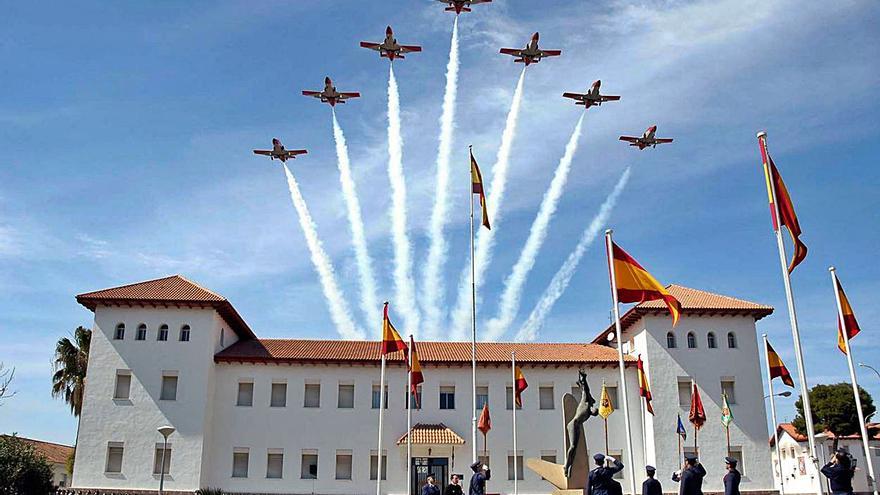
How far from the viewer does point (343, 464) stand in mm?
41438

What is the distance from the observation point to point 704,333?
43.3 meters

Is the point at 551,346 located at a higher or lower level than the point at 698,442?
higher

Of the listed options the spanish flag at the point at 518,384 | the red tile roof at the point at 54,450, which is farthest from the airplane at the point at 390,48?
the red tile roof at the point at 54,450

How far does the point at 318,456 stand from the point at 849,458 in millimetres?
30909

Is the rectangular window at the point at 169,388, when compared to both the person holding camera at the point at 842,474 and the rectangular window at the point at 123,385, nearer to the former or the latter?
the rectangular window at the point at 123,385

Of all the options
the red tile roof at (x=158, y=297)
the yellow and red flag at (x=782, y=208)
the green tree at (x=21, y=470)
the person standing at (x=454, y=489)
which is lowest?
the person standing at (x=454, y=489)

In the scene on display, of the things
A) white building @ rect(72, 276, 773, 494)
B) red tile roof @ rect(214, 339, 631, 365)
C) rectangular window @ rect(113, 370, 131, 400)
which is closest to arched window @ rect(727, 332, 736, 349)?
white building @ rect(72, 276, 773, 494)

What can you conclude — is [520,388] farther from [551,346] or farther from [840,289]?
[840,289]

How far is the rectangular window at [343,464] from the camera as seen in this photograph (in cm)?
4125

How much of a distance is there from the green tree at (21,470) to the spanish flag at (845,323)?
92.4 ft

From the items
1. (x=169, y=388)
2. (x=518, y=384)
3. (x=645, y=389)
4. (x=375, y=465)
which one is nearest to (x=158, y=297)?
(x=169, y=388)

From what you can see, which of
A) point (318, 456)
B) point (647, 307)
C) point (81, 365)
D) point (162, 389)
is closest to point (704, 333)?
point (647, 307)

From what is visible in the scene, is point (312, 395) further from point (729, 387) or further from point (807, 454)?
point (807, 454)

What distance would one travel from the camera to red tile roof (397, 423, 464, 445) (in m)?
40.2
